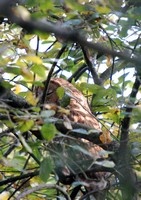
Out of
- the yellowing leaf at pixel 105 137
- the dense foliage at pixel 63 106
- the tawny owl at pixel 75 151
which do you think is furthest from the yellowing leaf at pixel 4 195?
the yellowing leaf at pixel 105 137

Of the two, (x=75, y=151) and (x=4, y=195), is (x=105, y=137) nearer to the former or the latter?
(x=75, y=151)

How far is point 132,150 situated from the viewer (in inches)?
46.6

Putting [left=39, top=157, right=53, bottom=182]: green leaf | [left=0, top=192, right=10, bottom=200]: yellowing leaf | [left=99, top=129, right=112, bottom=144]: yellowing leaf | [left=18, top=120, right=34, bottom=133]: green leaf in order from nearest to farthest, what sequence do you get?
[left=18, top=120, right=34, bottom=133]: green leaf
[left=39, top=157, right=53, bottom=182]: green leaf
[left=99, top=129, right=112, bottom=144]: yellowing leaf
[left=0, top=192, right=10, bottom=200]: yellowing leaf

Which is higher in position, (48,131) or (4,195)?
(48,131)

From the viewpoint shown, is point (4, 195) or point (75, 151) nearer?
point (75, 151)

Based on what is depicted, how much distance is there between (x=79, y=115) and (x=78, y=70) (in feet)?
1.49

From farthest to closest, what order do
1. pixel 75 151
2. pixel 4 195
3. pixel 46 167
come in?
pixel 4 195
pixel 75 151
pixel 46 167

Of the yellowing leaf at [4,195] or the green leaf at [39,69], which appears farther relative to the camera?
the yellowing leaf at [4,195]

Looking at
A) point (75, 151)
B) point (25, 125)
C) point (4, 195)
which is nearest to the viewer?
point (25, 125)

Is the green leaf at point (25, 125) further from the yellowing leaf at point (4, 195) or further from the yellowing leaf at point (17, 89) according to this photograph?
the yellowing leaf at point (4, 195)

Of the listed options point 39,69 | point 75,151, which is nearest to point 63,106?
point 75,151

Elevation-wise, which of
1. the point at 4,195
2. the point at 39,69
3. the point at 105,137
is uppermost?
the point at 39,69

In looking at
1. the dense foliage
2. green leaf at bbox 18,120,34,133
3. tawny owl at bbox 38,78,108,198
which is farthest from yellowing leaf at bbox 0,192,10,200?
green leaf at bbox 18,120,34,133

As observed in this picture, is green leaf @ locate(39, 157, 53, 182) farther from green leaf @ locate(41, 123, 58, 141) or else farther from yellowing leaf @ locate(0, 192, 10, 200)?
yellowing leaf @ locate(0, 192, 10, 200)
